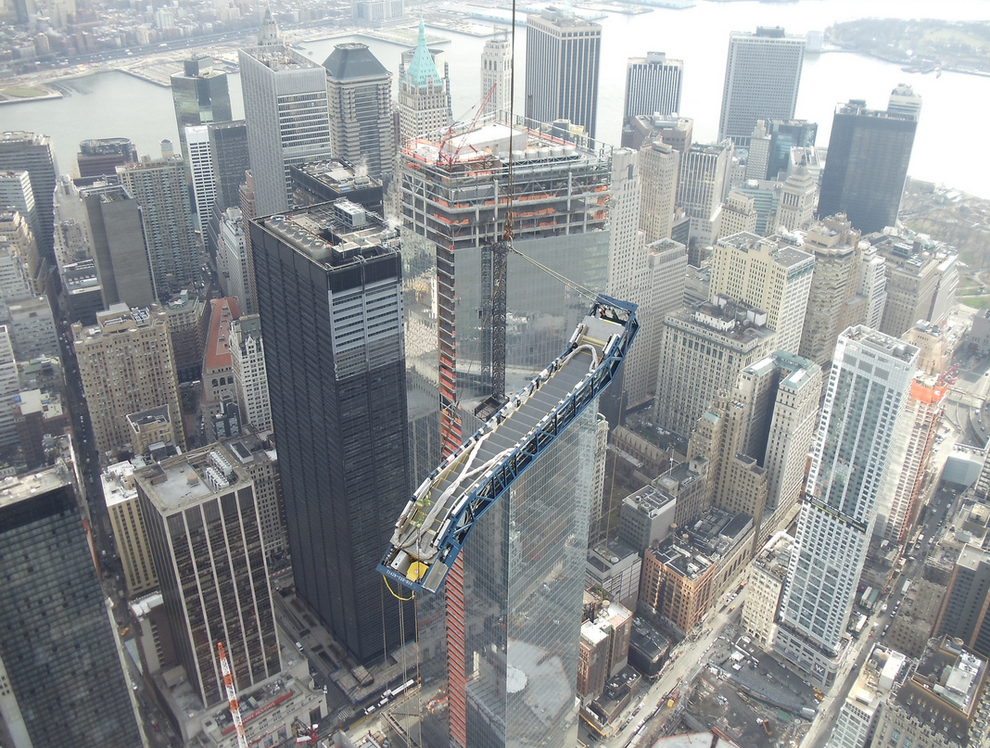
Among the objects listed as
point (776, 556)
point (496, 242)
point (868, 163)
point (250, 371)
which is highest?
point (496, 242)

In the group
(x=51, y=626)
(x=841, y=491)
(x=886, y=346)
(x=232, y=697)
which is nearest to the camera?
(x=51, y=626)

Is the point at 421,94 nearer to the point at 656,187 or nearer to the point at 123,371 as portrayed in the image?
the point at 656,187

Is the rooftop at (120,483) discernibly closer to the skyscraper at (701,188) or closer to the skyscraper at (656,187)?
the skyscraper at (656,187)

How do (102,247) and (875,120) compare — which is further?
(875,120)

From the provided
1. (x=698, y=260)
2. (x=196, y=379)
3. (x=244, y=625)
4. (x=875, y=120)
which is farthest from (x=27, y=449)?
(x=875, y=120)

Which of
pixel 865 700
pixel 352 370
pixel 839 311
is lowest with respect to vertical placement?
pixel 865 700

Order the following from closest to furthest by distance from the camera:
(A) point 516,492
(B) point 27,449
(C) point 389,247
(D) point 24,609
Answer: (A) point 516,492, (D) point 24,609, (C) point 389,247, (B) point 27,449

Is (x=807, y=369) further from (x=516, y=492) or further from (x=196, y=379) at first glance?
(x=196, y=379)

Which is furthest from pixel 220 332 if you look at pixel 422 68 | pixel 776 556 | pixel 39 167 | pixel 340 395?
pixel 776 556

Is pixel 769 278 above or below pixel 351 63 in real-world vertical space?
below
